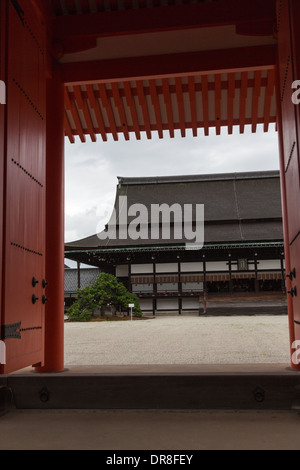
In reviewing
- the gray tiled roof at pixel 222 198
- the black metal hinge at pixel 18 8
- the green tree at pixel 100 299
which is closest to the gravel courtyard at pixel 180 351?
the black metal hinge at pixel 18 8

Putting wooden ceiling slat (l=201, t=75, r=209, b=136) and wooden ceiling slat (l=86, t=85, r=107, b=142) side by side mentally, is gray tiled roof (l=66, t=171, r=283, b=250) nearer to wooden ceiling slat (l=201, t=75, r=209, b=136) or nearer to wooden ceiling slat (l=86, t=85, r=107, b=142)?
wooden ceiling slat (l=86, t=85, r=107, b=142)

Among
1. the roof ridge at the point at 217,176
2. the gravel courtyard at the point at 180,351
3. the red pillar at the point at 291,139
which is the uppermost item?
the roof ridge at the point at 217,176

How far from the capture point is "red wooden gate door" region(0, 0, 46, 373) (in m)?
2.55

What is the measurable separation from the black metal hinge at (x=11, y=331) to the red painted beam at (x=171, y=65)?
2200mm

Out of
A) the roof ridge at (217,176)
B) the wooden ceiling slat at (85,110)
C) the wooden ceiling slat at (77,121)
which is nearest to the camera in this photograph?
the wooden ceiling slat at (85,110)

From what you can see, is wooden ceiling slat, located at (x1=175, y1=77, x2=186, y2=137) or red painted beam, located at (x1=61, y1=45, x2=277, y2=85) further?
wooden ceiling slat, located at (x1=175, y1=77, x2=186, y2=137)

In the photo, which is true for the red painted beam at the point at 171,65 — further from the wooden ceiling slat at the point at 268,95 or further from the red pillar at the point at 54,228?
the wooden ceiling slat at the point at 268,95

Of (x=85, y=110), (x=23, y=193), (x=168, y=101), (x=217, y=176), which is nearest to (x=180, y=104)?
(x=168, y=101)

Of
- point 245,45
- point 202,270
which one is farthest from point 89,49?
point 202,270

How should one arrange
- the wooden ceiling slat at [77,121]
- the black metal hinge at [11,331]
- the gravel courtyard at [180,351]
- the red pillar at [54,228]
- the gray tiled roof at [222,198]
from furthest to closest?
1. the gray tiled roof at [222,198]
2. the gravel courtyard at [180,351]
3. the wooden ceiling slat at [77,121]
4. the red pillar at [54,228]
5. the black metal hinge at [11,331]

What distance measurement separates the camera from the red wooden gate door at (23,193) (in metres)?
2.55

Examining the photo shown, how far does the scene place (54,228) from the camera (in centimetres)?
356

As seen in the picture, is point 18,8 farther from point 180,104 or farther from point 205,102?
point 205,102

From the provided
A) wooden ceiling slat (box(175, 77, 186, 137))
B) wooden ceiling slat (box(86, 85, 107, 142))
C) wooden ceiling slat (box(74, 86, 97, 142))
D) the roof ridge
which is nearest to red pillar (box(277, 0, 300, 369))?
wooden ceiling slat (box(175, 77, 186, 137))
